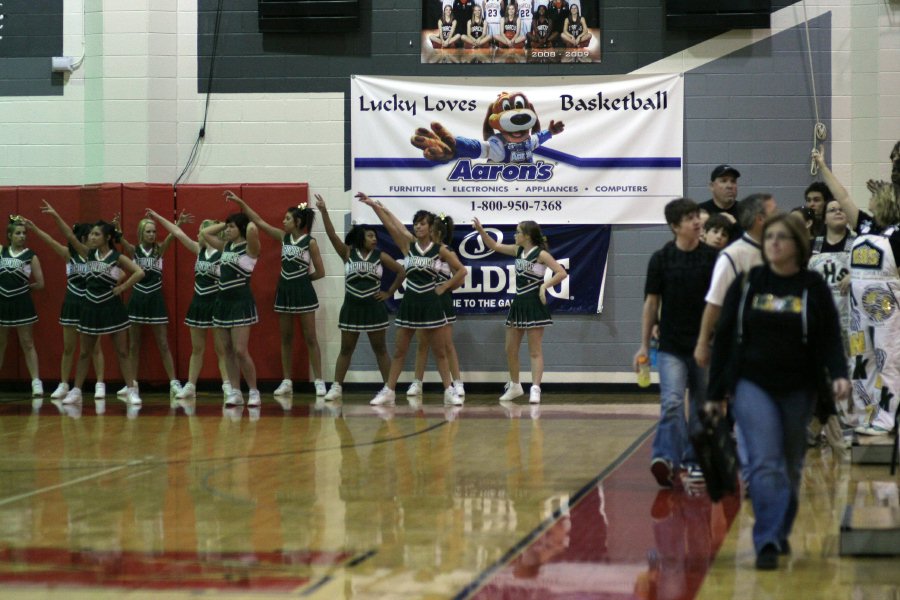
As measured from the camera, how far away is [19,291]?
12.5m

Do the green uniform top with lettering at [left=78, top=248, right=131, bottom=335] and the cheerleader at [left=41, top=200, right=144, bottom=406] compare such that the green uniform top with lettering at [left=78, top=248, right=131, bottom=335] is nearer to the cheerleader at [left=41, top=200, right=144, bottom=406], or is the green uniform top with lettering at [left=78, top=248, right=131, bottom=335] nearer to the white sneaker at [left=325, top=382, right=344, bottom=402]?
the cheerleader at [left=41, top=200, right=144, bottom=406]

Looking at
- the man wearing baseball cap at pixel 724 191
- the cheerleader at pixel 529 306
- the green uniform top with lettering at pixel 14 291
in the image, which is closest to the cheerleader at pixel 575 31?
the cheerleader at pixel 529 306

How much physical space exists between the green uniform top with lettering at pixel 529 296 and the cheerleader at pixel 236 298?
2.62m

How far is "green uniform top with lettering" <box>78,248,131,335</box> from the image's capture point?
11.9 meters

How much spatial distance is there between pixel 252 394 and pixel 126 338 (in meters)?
1.52

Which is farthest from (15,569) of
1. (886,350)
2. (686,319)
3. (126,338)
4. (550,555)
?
(126,338)

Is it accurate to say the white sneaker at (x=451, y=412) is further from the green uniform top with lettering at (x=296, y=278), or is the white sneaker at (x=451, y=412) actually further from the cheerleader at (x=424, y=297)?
the green uniform top with lettering at (x=296, y=278)

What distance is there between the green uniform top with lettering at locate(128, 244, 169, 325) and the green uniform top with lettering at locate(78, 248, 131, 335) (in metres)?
0.32

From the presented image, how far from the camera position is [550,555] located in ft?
16.7

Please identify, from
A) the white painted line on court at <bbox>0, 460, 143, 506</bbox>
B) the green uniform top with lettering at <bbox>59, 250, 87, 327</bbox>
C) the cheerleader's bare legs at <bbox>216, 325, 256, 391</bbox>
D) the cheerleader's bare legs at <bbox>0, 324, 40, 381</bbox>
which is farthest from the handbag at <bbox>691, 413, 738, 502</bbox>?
the cheerleader's bare legs at <bbox>0, 324, 40, 381</bbox>

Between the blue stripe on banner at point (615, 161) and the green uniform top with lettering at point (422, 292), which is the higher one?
the blue stripe on banner at point (615, 161)

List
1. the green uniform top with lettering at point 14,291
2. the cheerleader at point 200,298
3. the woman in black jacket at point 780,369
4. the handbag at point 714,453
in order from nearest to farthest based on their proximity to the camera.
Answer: the woman in black jacket at point 780,369, the handbag at point 714,453, the cheerleader at point 200,298, the green uniform top with lettering at point 14,291

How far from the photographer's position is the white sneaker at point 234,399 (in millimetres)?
11562

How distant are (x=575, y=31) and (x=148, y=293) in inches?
206
